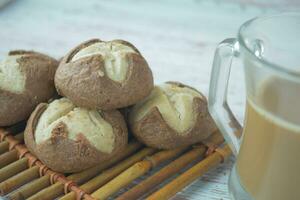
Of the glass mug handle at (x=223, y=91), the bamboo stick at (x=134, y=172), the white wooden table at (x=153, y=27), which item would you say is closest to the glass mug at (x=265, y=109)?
the glass mug handle at (x=223, y=91)

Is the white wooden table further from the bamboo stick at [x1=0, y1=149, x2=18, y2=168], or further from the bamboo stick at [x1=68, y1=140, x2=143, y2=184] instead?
the bamboo stick at [x1=0, y1=149, x2=18, y2=168]

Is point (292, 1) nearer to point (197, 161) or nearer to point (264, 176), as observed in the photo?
point (197, 161)

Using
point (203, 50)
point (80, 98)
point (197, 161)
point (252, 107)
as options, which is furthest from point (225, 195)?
point (203, 50)

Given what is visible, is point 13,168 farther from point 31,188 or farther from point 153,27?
point 153,27

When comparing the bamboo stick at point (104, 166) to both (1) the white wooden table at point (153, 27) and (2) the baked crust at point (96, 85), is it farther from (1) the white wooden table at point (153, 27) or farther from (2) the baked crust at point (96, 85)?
(1) the white wooden table at point (153, 27)

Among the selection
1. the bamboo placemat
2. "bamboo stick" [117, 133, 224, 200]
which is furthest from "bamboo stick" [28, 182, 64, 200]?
"bamboo stick" [117, 133, 224, 200]

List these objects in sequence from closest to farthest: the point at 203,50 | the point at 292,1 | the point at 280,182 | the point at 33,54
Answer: the point at 280,182
the point at 33,54
the point at 203,50
the point at 292,1


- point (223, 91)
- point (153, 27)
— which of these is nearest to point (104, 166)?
point (223, 91)
